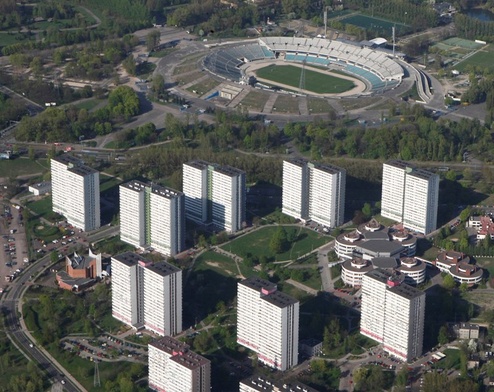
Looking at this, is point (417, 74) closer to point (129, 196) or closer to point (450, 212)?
point (450, 212)

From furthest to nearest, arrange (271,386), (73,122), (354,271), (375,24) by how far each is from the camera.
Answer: (375,24), (73,122), (354,271), (271,386)

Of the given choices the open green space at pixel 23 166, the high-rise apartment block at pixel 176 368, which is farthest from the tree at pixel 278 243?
the open green space at pixel 23 166

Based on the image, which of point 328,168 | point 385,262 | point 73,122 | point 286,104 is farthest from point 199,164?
point 286,104

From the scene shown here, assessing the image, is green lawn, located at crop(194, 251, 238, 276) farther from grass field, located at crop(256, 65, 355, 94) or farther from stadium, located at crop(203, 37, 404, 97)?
grass field, located at crop(256, 65, 355, 94)

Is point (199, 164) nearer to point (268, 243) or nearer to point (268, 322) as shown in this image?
point (268, 243)

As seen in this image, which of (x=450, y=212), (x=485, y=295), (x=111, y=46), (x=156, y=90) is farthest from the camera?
(x=111, y=46)

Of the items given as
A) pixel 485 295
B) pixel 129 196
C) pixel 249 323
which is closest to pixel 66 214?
pixel 129 196

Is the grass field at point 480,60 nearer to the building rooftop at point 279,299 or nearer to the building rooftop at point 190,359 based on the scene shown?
the building rooftop at point 279,299
